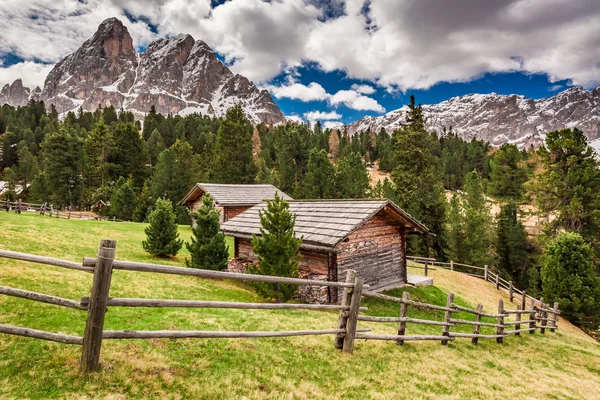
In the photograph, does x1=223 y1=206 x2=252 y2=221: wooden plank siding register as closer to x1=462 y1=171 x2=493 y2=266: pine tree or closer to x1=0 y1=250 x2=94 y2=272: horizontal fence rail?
x1=462 y1=171 x2=493 y2=266: pine tree

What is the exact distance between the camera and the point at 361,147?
109312 millimetres

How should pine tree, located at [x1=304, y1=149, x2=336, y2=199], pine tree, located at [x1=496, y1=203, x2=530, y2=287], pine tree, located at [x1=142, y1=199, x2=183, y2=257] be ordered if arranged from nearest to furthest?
pine tree, located at [x1=142, y1=199, x2=183, y2=257]
pine tree, located at [x1=496, y1=203, x2=530, y2=287]
pine tree, located at [x1=304, y1=149, x2=336, y2=199]

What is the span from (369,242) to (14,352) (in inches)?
518

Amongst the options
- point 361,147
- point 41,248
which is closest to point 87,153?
point 41,248

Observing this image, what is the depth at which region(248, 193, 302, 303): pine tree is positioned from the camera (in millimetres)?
11492

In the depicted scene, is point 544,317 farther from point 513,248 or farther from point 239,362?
point 513,248

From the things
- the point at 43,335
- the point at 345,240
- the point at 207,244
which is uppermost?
the point at 345,240

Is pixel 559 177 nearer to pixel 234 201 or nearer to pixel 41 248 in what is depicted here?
pixel 234 201

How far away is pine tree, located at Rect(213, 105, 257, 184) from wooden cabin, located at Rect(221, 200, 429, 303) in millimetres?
35973

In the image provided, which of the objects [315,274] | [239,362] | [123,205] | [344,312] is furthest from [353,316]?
[123,205]

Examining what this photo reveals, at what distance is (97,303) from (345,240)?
1095 cm

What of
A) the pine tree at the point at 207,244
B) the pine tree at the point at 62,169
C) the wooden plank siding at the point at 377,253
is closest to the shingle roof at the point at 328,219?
the wooden plank siding at the point at 377,253

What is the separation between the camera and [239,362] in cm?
547

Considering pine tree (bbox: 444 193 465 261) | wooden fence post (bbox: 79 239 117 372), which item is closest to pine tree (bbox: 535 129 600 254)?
pine tree (bbox: 444 193 465 261)
